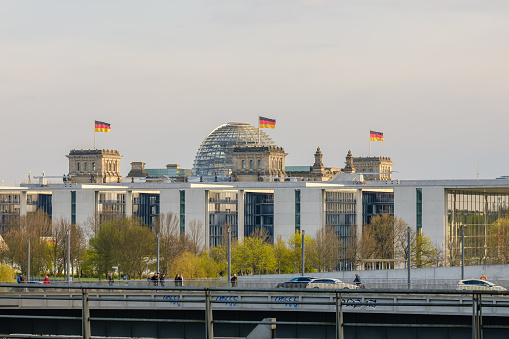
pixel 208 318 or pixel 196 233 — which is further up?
pixel 208 318

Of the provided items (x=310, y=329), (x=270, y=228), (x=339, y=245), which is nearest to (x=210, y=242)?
(x=270, y=228)

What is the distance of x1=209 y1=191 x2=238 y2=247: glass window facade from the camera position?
467 ft

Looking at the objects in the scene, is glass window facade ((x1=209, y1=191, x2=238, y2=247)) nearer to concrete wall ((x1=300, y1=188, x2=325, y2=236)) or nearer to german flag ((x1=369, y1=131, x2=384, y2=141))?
concrete wall ((x1=300, y1=188, x2=325, y2=236))

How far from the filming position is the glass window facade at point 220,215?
14238 centimetres

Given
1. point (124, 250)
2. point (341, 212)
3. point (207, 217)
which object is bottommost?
point (124, 250)

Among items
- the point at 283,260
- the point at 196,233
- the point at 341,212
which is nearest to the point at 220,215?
the point at 196,233

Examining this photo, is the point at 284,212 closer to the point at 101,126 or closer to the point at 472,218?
the point at 472,218

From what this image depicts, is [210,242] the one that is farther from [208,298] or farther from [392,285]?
[208,298]

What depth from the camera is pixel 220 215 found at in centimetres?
14388

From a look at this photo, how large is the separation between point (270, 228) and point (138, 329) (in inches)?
4340

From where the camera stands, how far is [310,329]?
3675 centimetres

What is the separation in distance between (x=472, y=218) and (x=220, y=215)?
37.0 m

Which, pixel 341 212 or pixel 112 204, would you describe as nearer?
pixel 341 212

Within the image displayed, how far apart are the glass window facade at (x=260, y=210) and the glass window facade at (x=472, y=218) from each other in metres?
26.6
